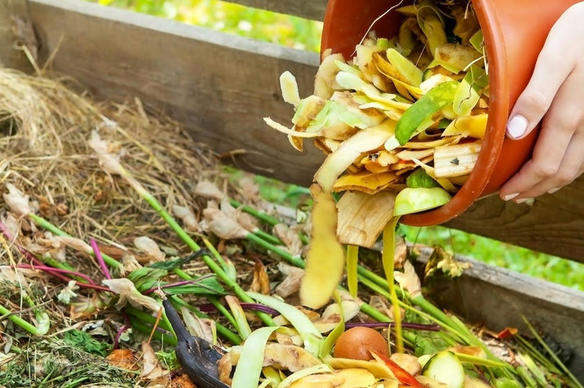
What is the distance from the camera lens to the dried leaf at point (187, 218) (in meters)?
1.84

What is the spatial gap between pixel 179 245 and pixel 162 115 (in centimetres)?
47

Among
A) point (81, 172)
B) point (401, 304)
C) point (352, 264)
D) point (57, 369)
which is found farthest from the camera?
point (81, 172)

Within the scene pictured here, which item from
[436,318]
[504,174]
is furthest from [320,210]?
[436,318]

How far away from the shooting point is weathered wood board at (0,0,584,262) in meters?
1.84

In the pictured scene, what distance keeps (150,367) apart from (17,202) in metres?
0.51

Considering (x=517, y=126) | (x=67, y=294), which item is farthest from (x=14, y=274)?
(x=517, y=126)

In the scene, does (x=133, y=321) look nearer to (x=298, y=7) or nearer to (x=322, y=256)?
(x=322, y=256)

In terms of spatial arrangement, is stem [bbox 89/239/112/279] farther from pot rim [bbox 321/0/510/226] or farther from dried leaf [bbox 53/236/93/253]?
pot rim [bbox 321/0/510/226]

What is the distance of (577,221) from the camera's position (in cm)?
173

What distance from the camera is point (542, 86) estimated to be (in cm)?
117

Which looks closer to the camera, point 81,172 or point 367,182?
point 367,182

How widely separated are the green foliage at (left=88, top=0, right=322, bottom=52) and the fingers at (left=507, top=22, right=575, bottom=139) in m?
2.03

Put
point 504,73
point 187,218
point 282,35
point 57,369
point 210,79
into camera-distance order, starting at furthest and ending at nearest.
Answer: point 282,35 → point 210,79 → point 187,218 → point 57,369 → point 504,73

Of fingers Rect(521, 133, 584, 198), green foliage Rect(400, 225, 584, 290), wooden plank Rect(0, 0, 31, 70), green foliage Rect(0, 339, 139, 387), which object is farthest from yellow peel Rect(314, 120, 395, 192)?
wooden plank Rect(0, 0, 31, 70)
